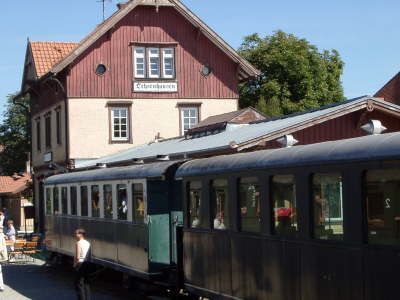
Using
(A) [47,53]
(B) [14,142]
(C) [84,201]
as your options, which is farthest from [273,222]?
(B) [14,142]

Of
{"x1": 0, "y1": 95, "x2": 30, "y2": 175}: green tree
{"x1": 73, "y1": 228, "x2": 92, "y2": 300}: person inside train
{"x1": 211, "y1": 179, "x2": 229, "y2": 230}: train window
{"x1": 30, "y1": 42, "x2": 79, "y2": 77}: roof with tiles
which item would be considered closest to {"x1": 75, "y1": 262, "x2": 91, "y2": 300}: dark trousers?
{"x1": 73, "y1": 228, "x2": 92, "y2": 300}: person inside train

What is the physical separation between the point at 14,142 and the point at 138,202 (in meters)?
43.3

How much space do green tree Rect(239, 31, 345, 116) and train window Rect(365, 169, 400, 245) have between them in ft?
134

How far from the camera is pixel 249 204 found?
34.9ft

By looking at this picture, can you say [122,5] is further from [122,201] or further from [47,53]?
[122,201]

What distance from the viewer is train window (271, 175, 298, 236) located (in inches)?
369

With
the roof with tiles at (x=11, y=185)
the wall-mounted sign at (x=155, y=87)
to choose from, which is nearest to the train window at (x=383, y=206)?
the wall-mounted sign at (x=155, y=87)

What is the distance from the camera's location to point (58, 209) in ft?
74.4

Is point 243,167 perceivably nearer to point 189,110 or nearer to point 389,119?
point 389,119

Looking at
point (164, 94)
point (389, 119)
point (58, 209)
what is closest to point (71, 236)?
point (58, 209)

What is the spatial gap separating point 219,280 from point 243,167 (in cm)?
177

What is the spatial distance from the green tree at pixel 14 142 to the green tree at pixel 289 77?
15803 mm

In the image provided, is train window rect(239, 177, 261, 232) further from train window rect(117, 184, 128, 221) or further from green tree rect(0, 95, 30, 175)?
green tree rect(0, 95, 30, 175)

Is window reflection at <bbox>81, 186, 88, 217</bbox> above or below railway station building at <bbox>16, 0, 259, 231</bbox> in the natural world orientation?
below
